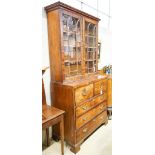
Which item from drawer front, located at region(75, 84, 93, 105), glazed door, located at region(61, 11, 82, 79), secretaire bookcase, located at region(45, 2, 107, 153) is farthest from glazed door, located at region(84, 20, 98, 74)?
drawer front, located at region(75, 84, 93, 105)

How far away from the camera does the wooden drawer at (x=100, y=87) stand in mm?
2477

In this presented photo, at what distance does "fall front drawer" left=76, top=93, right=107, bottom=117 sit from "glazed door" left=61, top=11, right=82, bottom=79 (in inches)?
18.1

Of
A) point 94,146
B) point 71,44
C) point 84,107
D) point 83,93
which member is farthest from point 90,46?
point 94,146

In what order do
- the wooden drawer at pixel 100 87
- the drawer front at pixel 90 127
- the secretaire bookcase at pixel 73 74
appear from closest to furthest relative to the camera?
the secretaire bookcase at pixel 73 74, the drawer front at pixel 90 127, the wooden drawer at pixel 100 87

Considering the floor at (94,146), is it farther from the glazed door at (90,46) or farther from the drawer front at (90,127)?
the glazed door at (90,46)

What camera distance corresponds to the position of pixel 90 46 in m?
2.68

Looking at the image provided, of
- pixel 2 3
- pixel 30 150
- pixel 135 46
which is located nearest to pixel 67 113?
pixel 30 150

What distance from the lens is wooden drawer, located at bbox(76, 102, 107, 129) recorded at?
7.08 feet

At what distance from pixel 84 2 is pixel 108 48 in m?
1.29

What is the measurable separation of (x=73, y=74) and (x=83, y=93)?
1.13 feet

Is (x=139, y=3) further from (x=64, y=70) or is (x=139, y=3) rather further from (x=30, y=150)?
(x=64, y=70)

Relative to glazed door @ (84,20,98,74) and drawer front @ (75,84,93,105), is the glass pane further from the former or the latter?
drawer front @ (75,84,93,105)

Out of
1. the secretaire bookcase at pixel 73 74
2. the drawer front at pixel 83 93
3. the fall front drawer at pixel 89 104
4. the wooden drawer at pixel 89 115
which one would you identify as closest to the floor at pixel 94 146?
the secretaire bookcase at pixel 73 74

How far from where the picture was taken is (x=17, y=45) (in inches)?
35.7
